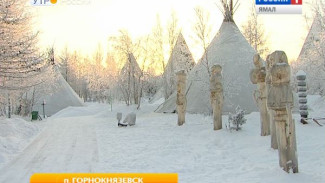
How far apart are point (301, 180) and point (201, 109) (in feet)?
40.7

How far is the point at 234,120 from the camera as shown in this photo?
10.9m

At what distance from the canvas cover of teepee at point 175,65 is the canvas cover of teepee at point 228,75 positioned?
29.5 feet

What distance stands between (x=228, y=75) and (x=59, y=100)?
23.2 meters

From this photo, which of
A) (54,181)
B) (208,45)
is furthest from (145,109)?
(54,181)

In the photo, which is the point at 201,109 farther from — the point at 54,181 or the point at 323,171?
the point at 54,181

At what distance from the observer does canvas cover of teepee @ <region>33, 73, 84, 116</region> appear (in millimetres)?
32906

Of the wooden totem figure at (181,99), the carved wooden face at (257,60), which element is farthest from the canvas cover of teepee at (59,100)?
the carved wooden face at (257,60)

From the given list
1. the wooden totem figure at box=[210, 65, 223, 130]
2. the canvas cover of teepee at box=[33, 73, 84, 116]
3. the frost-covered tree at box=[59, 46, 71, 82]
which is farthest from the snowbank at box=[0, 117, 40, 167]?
the frost-covered tree at box=[59, 46, 71, 82]

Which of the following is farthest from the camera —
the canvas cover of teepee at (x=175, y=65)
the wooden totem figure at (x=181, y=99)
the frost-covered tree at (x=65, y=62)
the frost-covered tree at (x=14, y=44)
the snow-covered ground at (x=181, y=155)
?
the frost-covered tree at (x=65, y=62)

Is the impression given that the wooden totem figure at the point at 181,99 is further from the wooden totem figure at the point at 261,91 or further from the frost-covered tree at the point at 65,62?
the frost-covered tree at the point at 65,62

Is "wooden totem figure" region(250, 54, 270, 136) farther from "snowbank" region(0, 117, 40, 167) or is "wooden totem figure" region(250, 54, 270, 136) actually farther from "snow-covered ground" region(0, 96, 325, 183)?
"snowbank" region(0, 117, 40, 167)

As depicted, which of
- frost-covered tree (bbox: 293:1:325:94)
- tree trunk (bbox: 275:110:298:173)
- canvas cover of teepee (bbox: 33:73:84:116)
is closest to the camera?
tree trunk (bbox: 275:110:298:173)

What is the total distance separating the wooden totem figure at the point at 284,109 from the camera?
5.60 m

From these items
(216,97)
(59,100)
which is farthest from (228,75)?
(59,100)
